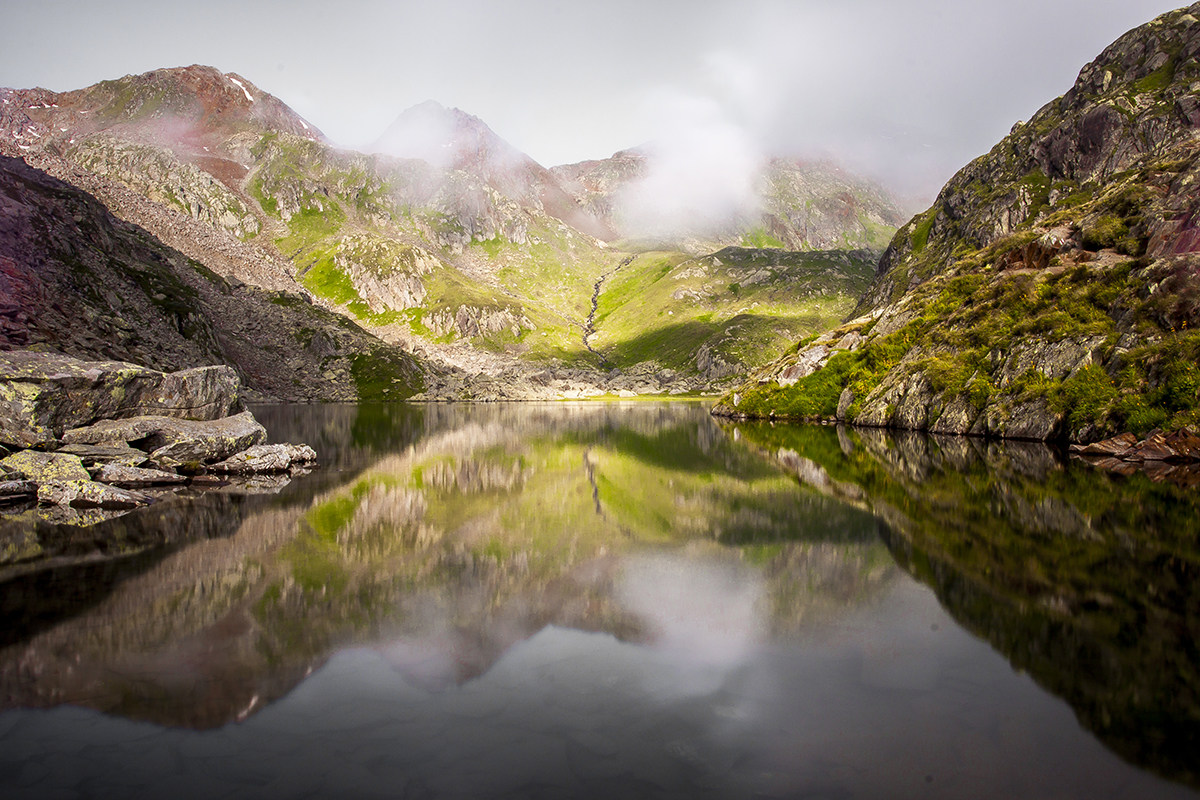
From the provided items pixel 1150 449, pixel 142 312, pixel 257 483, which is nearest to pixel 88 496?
pixel 257 483

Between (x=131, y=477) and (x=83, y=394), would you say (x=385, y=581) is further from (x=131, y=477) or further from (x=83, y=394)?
(x=83, y=394)

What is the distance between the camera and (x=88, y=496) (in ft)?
83.6

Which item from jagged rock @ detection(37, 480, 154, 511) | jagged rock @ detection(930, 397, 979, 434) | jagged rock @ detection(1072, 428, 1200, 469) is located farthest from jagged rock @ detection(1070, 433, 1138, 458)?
jagged rock @ detection(37, 480, 154, 511)

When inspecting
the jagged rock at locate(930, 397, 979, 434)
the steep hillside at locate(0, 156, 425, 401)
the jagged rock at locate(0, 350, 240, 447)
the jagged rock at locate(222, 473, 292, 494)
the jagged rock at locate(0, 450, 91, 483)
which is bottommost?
the jagged rock at locate(222, 473, 292, 494)

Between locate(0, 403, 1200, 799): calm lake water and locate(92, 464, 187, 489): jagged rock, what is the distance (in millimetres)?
7202

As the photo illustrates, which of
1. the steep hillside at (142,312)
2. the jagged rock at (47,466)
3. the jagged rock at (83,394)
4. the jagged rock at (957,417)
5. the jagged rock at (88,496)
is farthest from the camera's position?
the steep hillside at (142,312)

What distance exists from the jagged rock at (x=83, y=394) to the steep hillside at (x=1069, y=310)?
197ft

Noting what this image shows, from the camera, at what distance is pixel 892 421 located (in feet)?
208

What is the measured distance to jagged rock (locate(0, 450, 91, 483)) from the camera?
88.7 feet

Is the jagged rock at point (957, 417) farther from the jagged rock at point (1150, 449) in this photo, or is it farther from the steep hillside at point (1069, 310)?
the jagged rock at point (1150, 449)

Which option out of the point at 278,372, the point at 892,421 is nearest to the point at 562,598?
the point at 892,421

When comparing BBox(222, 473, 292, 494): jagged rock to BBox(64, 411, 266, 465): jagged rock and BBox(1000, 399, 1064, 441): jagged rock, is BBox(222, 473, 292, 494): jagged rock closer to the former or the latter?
BBox(64, 411, 266, 465): jagged rock

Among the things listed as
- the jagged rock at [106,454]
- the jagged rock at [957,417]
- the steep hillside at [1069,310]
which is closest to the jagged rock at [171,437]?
the jagged rock at [106,454]

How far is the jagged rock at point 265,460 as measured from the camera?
35031 mm
